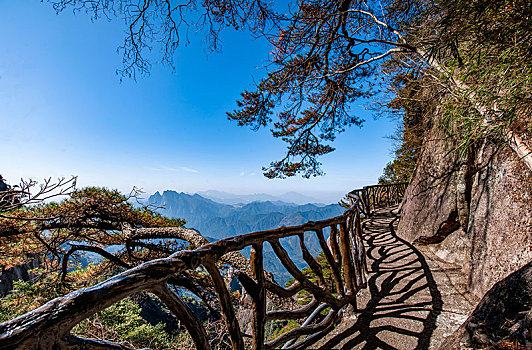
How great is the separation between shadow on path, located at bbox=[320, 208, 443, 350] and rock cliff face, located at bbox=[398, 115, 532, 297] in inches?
21.9

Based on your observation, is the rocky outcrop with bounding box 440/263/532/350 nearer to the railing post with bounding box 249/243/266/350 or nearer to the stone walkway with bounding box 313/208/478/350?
the stone walkway with bounding box 313/208/478/350

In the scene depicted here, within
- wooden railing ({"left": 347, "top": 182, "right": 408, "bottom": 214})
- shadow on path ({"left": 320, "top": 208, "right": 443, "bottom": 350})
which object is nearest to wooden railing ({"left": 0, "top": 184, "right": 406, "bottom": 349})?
shadow on path ({"left": 320, "top": 208, "right": 443, "bottom": 350})

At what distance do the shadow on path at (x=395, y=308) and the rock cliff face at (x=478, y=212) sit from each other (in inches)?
21.9

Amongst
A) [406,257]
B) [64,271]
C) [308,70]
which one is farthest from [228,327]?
[308,70]

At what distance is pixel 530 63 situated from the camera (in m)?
1.61

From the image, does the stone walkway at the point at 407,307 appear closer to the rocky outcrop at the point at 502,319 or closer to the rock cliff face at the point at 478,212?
the rock cliff face at the point at 478,212

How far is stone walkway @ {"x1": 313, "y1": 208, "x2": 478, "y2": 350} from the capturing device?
1.97 m

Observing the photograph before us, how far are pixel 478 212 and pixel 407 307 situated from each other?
1793 mm

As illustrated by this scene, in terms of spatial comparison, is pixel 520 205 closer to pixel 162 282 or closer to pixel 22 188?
pixel 162 282

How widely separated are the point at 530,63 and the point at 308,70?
386cm

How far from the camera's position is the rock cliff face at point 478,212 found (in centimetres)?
237

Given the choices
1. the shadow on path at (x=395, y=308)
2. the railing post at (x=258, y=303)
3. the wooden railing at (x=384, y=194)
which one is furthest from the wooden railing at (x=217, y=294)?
the wooden railing at (x=384, y=194)

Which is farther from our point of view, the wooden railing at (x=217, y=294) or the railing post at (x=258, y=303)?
the railing post at (x=258, y=303)

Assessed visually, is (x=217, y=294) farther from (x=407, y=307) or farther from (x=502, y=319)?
(x=407, y=307)
